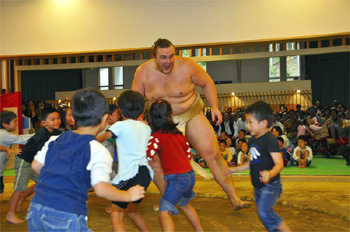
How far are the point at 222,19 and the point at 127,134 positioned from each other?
363cm

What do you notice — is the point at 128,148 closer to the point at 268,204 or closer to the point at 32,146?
the point at 268,204

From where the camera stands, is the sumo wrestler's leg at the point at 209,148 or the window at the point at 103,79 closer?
the sumo wrestler's leg at the point at 209,148

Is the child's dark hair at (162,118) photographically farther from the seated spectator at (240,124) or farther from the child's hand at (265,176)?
the seated spectator at (240,124)

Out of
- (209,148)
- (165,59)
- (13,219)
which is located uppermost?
(165,59)

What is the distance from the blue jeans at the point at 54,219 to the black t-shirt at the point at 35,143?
64.0 inches

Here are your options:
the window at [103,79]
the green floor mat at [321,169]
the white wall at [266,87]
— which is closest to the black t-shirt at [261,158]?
the green floor mat at [321,169]

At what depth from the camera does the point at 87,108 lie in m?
1.64

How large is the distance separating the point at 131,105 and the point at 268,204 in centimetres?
94

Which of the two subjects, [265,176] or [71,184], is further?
[265,176]

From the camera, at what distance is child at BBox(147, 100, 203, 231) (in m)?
2.33

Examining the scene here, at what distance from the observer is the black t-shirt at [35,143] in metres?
3.12

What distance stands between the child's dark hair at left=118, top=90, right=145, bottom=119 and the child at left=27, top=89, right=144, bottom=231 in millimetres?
709

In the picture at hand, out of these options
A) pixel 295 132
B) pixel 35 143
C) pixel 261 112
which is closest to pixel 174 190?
pixel 261 112

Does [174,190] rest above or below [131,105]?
below
